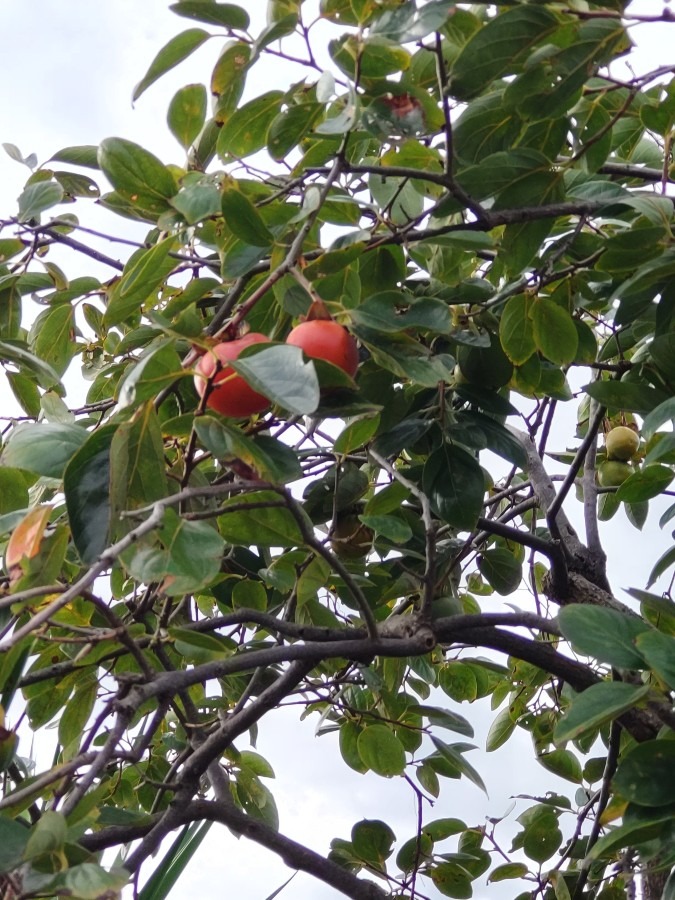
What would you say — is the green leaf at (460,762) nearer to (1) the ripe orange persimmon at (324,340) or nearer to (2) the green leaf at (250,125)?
→ (1) the ripe orange persimmon at (324,340)

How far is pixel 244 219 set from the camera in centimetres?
73

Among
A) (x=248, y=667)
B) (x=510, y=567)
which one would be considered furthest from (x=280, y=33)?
(x=510, y=567)

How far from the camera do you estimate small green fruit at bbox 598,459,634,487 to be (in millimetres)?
1527

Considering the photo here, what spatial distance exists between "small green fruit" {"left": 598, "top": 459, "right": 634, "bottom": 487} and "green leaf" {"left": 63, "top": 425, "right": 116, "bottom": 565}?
1.04 metres

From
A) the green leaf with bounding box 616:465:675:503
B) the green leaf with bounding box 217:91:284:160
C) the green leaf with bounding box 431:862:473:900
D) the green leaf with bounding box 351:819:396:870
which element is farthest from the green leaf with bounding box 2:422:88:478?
the green leaf with bounding box 431:862:473:900

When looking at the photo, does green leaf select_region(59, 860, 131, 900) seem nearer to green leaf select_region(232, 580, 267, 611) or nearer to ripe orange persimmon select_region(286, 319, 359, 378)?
ripe orange persimmon select_region(286, 319, 359, 378)

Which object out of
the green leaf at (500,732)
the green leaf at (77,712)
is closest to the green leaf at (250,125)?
the green leaf at (77,712)

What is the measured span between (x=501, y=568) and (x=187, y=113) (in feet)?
2.43

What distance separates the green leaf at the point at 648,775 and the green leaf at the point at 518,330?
1.48 ft

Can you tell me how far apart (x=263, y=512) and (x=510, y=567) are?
1.94 feet

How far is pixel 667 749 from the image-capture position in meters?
0.72

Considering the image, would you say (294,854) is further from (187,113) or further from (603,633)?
(187,113)

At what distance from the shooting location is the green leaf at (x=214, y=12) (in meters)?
0.79

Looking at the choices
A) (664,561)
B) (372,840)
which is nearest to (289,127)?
(664,561)
